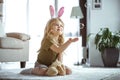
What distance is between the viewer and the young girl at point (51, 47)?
6.81 feet

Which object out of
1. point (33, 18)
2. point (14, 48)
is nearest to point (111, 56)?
point (14, 48)

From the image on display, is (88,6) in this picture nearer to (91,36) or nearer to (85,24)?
(85,24)

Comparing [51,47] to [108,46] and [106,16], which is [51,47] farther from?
[106,16]

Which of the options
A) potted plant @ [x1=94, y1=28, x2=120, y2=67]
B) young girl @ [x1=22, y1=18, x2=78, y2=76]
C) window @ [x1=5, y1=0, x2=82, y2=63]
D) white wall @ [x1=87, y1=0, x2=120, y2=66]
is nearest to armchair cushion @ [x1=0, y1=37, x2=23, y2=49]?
young girl @ [x1=22, y1=18, x2=78, y2=76]

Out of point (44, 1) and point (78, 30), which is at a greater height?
point (44, 1)

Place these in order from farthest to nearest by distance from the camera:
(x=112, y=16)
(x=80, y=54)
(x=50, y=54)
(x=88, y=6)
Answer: (x=80, y=54), (x=88, y=6), (x=112, y=16), (x=50, y=54)

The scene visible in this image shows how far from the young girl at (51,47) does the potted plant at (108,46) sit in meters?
1.85

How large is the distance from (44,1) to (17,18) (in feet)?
2.20

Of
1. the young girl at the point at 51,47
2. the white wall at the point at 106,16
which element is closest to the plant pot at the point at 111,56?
the white wall at the point at 106,16

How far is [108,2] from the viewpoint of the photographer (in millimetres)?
4602

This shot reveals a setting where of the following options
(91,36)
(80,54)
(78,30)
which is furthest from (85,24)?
(91,36)

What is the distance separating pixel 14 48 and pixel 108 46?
4.86ft

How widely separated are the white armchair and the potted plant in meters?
1.20

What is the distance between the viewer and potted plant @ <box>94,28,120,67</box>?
3.94 meters
